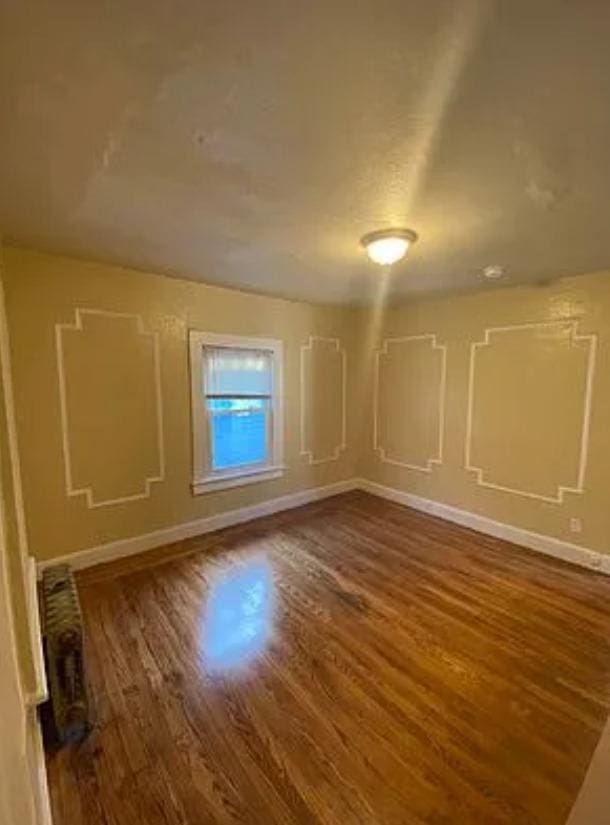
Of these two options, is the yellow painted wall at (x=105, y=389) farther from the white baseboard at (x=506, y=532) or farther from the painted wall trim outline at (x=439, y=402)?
the white baseboard at (x=506, y=532)

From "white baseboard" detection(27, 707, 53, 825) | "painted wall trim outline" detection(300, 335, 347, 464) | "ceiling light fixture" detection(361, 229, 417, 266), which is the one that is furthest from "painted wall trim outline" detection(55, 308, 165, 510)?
"ceiling light fixture" detection(361, 229, 417, 266)

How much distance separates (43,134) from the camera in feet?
4.37

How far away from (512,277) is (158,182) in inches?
105

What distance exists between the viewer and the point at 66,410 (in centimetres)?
277

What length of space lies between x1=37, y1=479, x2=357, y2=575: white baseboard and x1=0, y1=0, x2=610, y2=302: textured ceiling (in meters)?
2.18

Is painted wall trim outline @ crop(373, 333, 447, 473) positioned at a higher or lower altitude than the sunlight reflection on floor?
higher

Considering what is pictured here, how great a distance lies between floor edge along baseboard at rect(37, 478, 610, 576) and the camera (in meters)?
2.97

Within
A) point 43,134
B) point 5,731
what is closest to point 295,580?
point 5,731

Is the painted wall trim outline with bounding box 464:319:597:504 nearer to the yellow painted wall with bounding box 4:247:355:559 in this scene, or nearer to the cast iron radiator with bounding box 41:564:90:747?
the yellow painted wall with bounding box 4:247:355:559

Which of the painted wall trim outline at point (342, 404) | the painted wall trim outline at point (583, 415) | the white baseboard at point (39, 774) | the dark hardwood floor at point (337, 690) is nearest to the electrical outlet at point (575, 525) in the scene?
the painted wall trim outline at point (583, 415)

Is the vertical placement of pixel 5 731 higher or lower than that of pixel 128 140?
lower

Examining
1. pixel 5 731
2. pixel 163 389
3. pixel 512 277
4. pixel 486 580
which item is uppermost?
pixel 512 277

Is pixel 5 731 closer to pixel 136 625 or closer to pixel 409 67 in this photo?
pixel 409 67

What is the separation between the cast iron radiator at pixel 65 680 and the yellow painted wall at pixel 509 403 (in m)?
3.29
